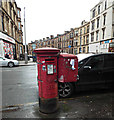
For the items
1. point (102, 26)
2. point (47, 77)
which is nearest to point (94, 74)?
point (47, 77)

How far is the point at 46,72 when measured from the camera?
218cm

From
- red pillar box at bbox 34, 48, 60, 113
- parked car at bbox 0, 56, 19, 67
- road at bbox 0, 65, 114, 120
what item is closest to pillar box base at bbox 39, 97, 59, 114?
red pillar box at bbox 34, 48, 60, 113

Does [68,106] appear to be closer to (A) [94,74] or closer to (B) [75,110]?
(B) [75,110]

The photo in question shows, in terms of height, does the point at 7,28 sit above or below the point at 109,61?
above

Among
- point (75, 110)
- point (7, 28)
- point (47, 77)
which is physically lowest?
point (75, 110)

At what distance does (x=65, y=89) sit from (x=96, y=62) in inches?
65.3

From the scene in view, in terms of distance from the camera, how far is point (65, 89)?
10.4 ft

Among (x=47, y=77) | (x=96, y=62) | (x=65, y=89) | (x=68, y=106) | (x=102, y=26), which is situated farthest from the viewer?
(x=102, y=26)

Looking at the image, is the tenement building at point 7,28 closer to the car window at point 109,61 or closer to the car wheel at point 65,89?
the car wheel at point 65,89

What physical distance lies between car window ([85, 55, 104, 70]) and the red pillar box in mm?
1736

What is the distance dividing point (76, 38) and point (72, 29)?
203 inches

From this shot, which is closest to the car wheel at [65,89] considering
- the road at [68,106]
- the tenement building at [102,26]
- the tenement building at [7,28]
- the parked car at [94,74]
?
the parked car at [94,74]

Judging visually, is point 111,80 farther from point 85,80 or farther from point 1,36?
point 1,36

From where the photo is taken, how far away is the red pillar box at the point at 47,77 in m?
2.13
